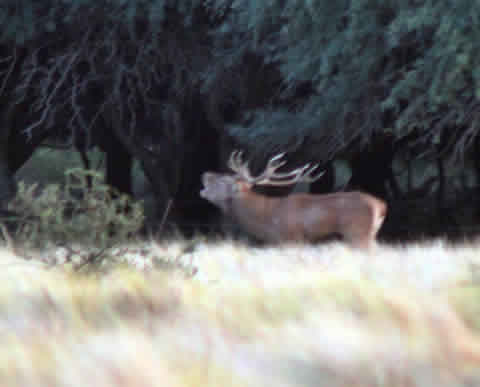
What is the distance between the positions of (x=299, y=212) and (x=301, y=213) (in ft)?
0.10

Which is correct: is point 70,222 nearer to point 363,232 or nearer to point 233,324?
point 233,324

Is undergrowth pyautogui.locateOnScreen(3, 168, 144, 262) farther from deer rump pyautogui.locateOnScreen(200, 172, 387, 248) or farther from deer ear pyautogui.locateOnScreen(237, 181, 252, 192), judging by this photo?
deer ear pyautogui.locateOnScreen(237, 181, 252, 192)

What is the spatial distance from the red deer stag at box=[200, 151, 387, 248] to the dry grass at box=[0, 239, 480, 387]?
10.4 feet

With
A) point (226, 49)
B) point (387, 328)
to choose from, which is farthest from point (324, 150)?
point (387, 328)

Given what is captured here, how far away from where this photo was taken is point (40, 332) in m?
4.73

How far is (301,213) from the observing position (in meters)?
10.8

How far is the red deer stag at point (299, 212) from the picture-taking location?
1062cm

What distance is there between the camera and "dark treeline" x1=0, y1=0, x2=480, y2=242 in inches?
408

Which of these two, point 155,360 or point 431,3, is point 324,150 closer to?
point 431,3

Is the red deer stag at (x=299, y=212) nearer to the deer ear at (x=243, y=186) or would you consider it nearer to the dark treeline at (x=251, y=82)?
the deer ear at (x=243, y=186)

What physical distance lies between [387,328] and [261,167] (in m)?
9.13

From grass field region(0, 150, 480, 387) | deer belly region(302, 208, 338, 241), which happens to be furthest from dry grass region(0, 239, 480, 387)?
deer belly region(302, 208, 338, 241)

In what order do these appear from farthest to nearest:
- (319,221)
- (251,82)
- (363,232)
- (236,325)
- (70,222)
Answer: (251,82)
(319,221)
(363,232)
(70,222)
(236,325)

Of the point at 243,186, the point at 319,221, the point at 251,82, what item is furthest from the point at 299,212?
the point at 251,82
